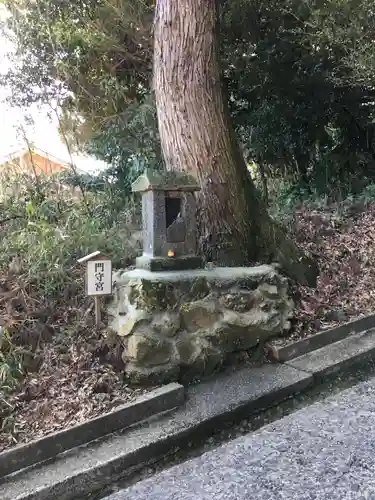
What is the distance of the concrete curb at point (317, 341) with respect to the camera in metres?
2.64

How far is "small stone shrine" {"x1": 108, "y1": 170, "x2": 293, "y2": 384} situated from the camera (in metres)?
2.34

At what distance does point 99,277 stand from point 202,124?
1.31 meters

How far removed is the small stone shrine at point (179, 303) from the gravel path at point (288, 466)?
0.53m

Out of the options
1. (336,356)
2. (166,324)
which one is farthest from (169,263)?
(336,356)

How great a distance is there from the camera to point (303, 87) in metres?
4.91

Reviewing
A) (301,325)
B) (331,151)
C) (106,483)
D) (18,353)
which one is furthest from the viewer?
(331,151)

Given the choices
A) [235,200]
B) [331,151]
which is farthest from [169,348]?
[331,151]

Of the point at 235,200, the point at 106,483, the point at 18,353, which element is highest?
the point at 235,200

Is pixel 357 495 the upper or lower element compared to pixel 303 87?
lower

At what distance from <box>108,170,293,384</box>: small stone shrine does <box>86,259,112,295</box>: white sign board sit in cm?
11

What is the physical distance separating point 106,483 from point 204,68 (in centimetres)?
256

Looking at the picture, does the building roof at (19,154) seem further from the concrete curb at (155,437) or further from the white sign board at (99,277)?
the concrete curb at (155,437)

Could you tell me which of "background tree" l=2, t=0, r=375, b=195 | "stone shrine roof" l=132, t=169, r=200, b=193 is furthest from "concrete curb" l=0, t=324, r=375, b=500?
"background tree" l=2, t=0, r=375, b=195

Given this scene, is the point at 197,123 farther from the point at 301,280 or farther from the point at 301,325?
the point at 301,325
